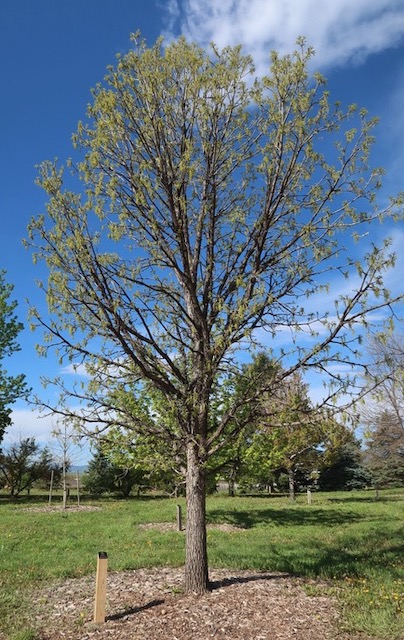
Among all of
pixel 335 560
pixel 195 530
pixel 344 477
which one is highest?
pixel 195 530

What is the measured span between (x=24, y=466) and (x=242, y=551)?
24499 millimetres

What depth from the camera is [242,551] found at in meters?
9.66

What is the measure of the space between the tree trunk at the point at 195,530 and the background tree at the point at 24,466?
26.3 meters

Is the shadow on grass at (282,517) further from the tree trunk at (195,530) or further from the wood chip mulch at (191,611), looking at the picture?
the tree trunk at (195,530)

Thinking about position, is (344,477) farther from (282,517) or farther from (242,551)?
(242,551)

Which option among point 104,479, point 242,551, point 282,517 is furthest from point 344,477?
point 242,551

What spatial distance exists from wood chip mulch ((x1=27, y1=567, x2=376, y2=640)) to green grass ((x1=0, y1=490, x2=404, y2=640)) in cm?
32

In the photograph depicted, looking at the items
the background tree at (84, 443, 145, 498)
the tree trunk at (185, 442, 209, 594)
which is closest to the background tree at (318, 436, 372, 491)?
the background tree at (84, 443, 145, 498)

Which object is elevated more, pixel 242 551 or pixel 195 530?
pixel 195 530

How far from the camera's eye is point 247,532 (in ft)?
42.7

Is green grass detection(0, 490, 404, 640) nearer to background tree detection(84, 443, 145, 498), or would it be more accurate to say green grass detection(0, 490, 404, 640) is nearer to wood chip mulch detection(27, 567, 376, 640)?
wood chip mulch detection(27, 567, 376, 640)

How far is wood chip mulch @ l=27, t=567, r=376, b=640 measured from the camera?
5.24 m

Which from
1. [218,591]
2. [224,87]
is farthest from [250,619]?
[224,87]

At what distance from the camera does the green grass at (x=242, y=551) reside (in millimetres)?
6219
